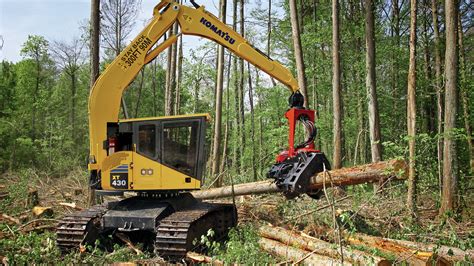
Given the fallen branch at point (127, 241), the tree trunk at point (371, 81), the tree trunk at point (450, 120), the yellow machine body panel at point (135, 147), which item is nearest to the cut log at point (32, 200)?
the fallen branch at point (127, 241)

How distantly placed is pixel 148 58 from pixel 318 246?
4534 millimetres

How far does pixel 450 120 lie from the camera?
30.6 feet

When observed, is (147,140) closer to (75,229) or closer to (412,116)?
(75,229)

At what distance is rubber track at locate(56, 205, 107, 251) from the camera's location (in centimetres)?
741

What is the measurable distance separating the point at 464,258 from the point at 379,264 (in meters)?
1.60

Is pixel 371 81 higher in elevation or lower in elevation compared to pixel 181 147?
higher

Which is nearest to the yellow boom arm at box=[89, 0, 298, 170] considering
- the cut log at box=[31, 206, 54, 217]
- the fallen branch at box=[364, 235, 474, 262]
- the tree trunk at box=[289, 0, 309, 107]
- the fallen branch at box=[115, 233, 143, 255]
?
the fallen branch at box=[115, 233, 143, 255]

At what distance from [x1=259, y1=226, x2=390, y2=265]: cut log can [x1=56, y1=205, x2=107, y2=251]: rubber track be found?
294cm

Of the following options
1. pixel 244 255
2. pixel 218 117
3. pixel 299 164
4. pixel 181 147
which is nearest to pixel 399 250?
pixel 299 164

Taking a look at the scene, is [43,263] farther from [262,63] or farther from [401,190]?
[401,190]

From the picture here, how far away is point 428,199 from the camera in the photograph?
11.7 meters

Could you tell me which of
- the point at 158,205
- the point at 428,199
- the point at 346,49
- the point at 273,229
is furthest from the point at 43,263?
the point at 346,49

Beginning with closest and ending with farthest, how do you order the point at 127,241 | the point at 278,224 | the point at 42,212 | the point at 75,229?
1. the point at 75,229
2. the point at 127,241
3. the point at 278,224
4. the point at 42,212

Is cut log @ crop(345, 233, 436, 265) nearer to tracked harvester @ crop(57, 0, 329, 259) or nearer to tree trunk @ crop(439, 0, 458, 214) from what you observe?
tracked harvester @ crop(57, 0, 329, 259)
